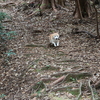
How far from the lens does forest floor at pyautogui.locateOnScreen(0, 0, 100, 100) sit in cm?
491

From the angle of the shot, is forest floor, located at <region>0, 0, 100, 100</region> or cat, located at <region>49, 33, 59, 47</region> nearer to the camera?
forest floor, located at <region>0, 0, 100, 100</region>

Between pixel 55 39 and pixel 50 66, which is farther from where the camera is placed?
pixel 55 39

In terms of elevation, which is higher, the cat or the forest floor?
the cat

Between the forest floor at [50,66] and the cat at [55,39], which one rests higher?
the cat at [55,39]

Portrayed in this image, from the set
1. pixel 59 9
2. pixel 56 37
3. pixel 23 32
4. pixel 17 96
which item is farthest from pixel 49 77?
pixel 59 9

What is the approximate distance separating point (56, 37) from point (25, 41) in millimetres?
2363

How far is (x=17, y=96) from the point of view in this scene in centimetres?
521

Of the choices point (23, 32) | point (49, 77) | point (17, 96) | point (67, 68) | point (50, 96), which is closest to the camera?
point (50, 96)

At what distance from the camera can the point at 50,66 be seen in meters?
6.40

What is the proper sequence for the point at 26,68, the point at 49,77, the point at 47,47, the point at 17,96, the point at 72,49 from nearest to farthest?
the point at 17,96 → the point at 49,77 → the point at 26,68 → the point at 72,49 → the point at 47,47

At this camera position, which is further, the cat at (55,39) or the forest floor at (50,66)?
the cat at (55,39)

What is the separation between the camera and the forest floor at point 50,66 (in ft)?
16.1

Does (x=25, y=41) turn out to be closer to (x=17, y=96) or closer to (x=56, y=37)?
(x=56, y=37)

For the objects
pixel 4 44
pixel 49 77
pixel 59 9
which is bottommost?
pixel 49 77
